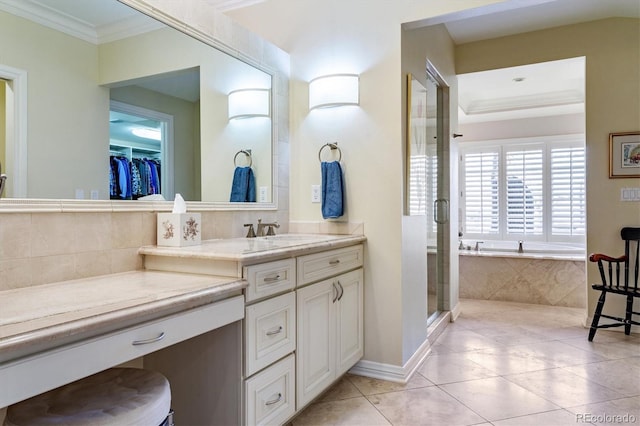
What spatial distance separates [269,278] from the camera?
171 cm

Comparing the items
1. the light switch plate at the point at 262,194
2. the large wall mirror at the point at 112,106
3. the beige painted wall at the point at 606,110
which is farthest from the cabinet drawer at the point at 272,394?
the beige painted wall at the point at 606,110

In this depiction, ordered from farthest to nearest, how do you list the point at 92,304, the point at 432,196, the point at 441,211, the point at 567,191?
the point at 567,191 < the point at 441,211 < the point at 432,196 < the point at 92,304

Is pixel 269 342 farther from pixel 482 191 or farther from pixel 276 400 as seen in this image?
pixel 482 191

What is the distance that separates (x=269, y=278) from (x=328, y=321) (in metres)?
0.58

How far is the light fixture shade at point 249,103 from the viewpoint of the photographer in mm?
2455

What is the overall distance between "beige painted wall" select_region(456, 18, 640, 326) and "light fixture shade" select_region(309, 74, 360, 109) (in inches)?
90.8

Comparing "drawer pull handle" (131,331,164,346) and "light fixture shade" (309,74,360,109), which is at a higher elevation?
"light fixture shade" (309,74,360,109)

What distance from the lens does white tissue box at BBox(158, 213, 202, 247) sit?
72.4 inches

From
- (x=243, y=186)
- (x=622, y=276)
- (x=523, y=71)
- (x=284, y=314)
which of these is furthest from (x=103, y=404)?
(x=523, y=71)

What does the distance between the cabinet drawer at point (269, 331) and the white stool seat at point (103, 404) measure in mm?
351

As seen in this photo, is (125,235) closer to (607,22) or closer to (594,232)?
(594,232)

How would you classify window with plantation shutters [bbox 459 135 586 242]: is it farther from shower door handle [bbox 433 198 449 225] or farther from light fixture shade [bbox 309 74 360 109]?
light fixture shade [bbox 309 74 360 109]

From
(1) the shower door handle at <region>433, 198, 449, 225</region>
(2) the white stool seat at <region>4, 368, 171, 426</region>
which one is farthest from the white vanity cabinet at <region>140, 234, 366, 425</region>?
(1) the shower door handle at <region>433, 198, 449, 225</region>

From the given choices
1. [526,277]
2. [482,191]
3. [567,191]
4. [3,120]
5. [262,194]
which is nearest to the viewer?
[3,120]
